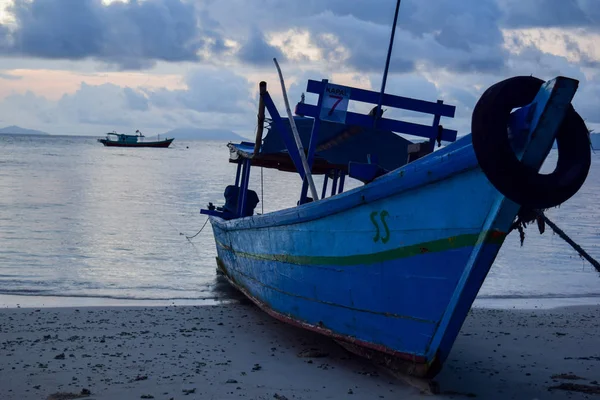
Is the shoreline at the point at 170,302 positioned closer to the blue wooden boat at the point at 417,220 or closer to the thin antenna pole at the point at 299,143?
the blue wooden boat at the point at 417,220

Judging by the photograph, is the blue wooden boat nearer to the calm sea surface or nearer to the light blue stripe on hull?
the light blue stripe on hull

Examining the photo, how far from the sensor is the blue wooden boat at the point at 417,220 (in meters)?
4.91

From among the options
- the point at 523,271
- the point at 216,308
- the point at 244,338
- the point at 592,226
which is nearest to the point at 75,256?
the point at 216,308

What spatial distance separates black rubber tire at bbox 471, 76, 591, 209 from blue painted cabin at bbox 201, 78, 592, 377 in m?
0.13

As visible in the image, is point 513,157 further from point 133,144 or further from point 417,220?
point 133,144

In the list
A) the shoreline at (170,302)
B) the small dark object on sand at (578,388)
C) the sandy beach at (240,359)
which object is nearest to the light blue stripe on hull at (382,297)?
the sandy beach at (240,359)

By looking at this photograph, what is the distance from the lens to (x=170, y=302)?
1135cm

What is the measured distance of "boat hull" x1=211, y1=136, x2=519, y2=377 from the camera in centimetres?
533

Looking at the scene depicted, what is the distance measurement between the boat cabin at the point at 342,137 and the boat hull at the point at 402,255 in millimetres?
553

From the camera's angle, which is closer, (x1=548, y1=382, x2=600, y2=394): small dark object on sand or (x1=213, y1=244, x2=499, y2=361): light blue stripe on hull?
→ (x1=213, y1=244, x2=499, y2=361): light blue stripe on hull

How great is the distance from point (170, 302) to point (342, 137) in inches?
157

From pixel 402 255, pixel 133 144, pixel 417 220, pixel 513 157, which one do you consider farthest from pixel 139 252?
pixel 133 144

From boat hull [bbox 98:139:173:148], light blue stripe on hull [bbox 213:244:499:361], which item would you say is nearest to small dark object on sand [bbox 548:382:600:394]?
light blue stripe on hull [bbox 213:244:499:361]

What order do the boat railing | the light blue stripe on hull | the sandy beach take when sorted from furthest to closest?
the boat railing
the sandy beach
the light blue stripe on hull
